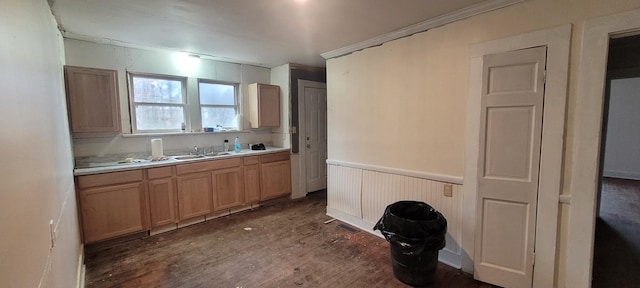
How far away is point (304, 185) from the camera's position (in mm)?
4801

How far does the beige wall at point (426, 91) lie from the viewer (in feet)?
6.25

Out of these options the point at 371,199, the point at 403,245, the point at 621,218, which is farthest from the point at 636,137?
the point at 403,245

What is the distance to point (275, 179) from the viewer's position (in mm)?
4375

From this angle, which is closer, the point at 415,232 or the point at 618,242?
the point at 415,232

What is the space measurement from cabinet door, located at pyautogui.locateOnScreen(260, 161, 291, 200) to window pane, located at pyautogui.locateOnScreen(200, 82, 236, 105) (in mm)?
1276

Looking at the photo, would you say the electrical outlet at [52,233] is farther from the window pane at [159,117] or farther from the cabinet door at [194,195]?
the window pane at [159,117]

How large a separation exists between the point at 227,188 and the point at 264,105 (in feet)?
4.85

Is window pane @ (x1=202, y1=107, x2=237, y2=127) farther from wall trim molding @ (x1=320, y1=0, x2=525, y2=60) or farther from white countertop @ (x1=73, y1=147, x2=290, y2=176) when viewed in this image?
wall trim molding @ (x1=320, y1=0, x2=525, y2=60)

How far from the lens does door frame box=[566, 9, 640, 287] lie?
1.74 meters

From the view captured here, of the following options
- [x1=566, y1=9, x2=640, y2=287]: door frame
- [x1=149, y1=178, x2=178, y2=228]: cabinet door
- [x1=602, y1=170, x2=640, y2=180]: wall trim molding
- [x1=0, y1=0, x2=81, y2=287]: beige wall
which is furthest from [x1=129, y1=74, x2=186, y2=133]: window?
[x1=602, y1=170, x2=640, y2=180]: wall trim molding

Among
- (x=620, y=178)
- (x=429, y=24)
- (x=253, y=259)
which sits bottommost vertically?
(x=253, y=259)

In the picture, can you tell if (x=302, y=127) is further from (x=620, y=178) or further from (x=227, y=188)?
(x=620, y=178)

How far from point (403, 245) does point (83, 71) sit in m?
3.69

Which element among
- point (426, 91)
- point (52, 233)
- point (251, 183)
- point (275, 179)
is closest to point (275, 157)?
point (275, 179)
